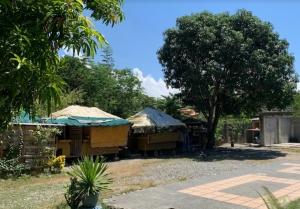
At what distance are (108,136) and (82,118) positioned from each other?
6.38ft

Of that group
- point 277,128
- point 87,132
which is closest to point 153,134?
point 87,132

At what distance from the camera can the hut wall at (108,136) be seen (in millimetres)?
15891

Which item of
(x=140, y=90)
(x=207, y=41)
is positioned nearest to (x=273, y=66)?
(x=207, y=41)

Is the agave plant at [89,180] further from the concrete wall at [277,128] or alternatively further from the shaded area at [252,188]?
the concrete wall at [277,128]

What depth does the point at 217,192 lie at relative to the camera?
8.65 metres

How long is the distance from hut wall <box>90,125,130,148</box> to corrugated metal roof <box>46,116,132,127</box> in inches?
18.9

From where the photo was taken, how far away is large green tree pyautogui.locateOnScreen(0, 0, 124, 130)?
195 cm

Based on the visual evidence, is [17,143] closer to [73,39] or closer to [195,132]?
[73,39]

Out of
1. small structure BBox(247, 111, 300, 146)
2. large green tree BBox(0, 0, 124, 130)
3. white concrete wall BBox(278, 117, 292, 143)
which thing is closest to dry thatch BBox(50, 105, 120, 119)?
large green tree BBox(0, 0, 124, 130)

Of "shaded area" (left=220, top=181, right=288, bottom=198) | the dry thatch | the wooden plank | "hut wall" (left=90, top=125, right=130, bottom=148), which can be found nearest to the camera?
"shaded area" (left=220, top=181, right=288, bottom=198)

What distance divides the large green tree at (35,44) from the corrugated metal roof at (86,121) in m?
12.1

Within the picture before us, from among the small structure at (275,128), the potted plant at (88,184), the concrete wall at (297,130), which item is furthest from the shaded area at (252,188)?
the concrete wall at (297,130)

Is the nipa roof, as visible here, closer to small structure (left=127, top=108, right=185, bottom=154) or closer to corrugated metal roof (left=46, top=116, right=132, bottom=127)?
corrugated metal roof (left=46, top=116, right=132, bottom=127)

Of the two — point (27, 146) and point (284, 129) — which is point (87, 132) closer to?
point (27, 146)
